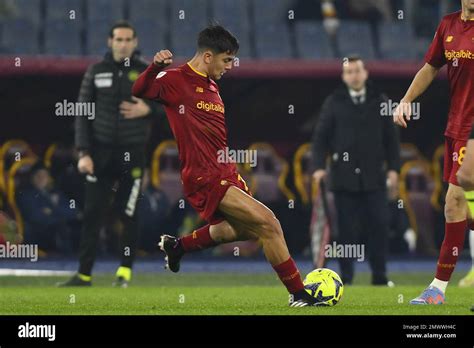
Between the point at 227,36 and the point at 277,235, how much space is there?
1.47 m

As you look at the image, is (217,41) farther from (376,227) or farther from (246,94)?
(246,94)

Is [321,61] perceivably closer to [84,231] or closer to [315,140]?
[315,140]

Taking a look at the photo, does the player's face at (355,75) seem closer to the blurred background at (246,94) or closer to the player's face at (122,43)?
the player's face at (122,43)

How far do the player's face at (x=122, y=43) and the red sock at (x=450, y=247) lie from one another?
14.9ft

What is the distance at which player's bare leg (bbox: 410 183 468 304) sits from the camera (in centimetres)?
1016

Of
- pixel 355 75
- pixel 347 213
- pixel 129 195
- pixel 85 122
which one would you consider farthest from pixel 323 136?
pixel 85 122

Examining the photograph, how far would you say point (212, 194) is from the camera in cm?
997

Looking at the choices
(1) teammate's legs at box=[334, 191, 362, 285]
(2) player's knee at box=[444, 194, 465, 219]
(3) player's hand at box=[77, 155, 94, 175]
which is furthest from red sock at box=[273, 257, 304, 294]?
(1) teammate's legs at box=[334, 191, 362, 285]

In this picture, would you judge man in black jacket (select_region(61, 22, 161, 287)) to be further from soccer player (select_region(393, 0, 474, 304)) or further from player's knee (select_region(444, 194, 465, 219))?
player's knee (select_region(444, 194, 465, 219))

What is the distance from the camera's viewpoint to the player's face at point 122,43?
13.6 meters

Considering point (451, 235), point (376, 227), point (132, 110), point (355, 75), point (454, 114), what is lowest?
point (376, 227)

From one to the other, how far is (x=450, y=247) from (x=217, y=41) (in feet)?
7.36

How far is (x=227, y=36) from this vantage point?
1009 centimetres
